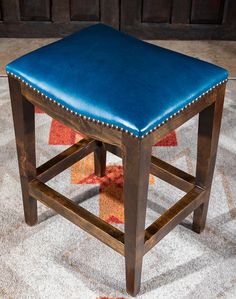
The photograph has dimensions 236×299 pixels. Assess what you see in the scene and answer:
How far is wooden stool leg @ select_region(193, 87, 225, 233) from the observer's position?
128 cm

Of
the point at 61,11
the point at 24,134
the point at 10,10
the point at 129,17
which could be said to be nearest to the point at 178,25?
the point at 129,17

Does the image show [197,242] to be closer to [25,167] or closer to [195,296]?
A: [195,296]

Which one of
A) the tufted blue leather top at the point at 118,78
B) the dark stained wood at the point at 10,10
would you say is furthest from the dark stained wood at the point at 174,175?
the dark stained wood at the point at 10,10

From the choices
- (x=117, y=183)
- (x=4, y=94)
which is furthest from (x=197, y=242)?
(x=4, y=94)

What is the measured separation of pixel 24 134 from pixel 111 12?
52.9 inches

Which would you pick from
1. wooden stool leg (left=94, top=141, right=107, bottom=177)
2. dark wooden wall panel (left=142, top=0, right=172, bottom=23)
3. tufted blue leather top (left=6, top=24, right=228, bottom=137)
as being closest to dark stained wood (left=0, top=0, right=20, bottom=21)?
dark wooden wall panel (left=142, top=0, right=172, bottom=23)

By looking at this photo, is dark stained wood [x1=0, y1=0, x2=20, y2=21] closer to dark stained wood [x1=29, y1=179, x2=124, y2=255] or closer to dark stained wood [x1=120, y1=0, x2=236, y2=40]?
dark stained wood [x1=120, y1=0, x2=236, y2=40]

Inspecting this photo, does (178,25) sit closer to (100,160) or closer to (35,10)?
(35,10)

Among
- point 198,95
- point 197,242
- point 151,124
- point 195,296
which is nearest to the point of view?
point 151,124

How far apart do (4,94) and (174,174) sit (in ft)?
3.25

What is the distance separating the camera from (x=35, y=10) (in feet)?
8.25

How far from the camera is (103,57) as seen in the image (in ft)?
4.02

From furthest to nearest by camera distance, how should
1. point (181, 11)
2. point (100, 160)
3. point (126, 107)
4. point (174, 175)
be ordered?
point (181, 11) → point (100, 160) → point (174, 175) → point (126, 107)

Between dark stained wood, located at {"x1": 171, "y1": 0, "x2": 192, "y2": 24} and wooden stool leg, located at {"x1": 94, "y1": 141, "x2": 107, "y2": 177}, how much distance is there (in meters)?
1.09
